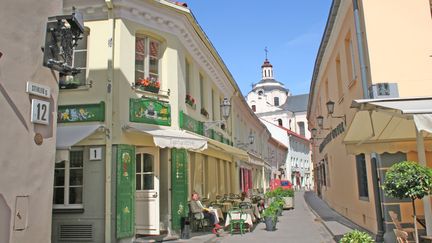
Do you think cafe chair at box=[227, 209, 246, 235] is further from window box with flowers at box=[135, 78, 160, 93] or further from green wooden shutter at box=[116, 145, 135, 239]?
window box with flowers at box=[135, 78, 160, 93]

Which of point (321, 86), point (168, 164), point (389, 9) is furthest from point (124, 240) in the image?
point (321, 86)

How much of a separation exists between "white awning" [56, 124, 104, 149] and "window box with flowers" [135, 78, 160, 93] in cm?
165

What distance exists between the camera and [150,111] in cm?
1124

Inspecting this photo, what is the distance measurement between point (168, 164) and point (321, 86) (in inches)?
453

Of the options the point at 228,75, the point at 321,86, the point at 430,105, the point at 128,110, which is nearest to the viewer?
the point at 430,105

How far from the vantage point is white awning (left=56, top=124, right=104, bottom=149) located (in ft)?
30.6

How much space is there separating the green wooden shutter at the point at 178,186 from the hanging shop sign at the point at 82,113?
2.38 meters

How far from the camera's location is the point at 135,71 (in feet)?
37.3

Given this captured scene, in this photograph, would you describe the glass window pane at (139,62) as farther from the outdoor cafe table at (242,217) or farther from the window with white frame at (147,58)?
the outdoor cafe table at (242,217)

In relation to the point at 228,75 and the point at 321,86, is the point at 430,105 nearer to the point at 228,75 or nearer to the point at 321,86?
the point at 228,75

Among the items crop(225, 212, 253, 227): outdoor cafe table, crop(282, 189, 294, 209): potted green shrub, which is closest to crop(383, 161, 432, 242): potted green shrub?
crop(225, 212, 253, 227): outdoor cafe table

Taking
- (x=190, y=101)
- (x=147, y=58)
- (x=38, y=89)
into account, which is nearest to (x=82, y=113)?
(x=147, y=58)

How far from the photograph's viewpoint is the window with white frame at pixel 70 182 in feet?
34.2

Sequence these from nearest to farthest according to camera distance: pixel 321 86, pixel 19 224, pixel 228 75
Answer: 1. pixel 19 224
2. pixel 228 75
3. pixel 321 86
